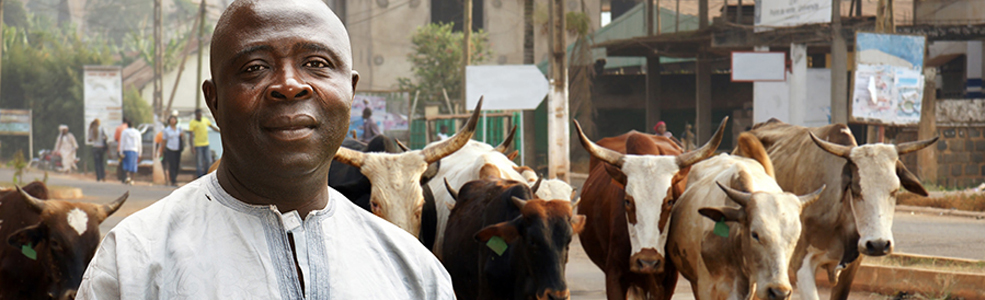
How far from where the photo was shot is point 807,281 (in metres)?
6.91

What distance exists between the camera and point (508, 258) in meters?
5.14

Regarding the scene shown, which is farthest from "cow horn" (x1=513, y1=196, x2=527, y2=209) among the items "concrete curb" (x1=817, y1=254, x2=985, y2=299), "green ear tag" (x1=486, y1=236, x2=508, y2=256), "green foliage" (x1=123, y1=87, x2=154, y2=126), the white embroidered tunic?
"green foliage" (x1=123, y1=87, x2=154, y2=126)

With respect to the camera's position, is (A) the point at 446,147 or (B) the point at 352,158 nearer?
(A) the point at 446,147

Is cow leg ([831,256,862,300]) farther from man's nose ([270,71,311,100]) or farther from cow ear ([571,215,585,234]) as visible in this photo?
man's nose ([270,71,311,100])

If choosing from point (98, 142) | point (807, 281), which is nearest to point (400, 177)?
point (807, 281)

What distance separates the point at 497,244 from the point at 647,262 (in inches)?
52.0

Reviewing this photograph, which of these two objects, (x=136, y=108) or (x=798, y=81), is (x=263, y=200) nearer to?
(x=798, y=81)

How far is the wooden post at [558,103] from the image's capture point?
48.7 feet

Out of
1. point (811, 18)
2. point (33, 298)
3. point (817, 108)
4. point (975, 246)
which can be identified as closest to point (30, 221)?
point (33, 298)

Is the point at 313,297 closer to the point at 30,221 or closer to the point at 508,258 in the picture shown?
the point at 508,258

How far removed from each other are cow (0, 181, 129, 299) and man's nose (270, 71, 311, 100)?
442 cm

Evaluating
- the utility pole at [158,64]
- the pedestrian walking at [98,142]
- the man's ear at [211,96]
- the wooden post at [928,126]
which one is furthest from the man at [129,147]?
the man's ear at [211,96]

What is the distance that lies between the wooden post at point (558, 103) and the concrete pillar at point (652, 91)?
8.73m

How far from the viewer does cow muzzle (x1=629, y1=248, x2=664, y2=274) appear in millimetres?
5887
